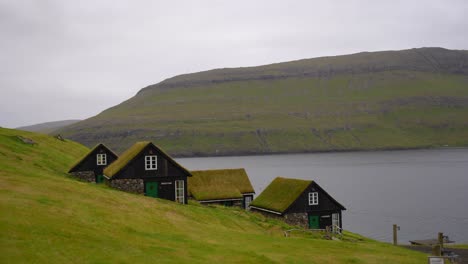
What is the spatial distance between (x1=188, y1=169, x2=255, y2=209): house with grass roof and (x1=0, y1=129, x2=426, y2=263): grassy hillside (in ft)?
50.0

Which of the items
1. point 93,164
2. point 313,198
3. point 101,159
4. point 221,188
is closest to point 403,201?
point 313,198

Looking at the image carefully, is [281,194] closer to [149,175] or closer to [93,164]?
[149,175]

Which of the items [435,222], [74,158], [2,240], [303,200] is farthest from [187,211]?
[435,222]

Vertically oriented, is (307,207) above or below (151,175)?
below

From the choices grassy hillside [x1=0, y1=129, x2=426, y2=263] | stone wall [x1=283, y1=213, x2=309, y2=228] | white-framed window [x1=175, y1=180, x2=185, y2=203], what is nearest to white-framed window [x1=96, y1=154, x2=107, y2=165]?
white-framed window [x1=175, y1=180, x2=185, y2=203]

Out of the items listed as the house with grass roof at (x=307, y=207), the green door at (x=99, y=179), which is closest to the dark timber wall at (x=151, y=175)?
the green door at (x=99, y=179)

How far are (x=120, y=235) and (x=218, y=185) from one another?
3588 cm

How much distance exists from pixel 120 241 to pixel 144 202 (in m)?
15.6

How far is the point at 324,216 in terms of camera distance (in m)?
56.0

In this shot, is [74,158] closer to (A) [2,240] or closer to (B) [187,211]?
(B) [187,211]

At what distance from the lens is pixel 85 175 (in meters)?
57.0

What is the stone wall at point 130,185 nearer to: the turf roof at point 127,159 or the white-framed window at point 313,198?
the turf roof at point 127,159

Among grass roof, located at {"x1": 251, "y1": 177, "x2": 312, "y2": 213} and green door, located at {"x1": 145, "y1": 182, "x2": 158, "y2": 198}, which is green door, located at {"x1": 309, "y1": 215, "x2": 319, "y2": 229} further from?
green door, located at {"x1": 145, "y1": 182, "x2": 158, "y2": 198}

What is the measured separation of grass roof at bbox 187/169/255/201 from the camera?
195 feet
